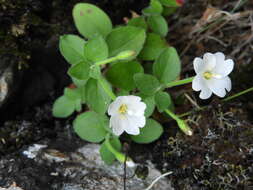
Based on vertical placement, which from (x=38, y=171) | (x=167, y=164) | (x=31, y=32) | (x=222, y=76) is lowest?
(x=167, y=164)

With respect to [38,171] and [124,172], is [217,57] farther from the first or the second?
Result: [38,171]

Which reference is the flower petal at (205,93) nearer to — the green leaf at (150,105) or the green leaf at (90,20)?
the green leaf at (150,105)

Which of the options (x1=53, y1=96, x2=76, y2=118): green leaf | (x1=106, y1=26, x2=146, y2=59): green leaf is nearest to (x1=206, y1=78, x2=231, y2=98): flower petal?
(x1=106, y1=26, x2=146, y2=59): green leaf

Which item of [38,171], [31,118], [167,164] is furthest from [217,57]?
[31,118]

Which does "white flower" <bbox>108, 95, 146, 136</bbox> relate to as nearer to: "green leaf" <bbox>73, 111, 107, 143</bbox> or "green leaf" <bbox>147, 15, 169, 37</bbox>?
"green leaf" <bbox>73, 111, 107, 143</bbox>

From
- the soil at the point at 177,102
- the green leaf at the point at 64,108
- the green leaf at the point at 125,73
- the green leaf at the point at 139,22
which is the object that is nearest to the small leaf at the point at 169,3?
the green leaf at the point at 139,22

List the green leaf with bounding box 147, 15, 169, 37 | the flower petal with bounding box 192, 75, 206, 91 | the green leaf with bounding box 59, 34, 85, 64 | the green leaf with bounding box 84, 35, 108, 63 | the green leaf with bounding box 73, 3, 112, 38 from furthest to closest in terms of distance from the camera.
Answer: the green leaf with bounding box 147, 15, 169, 37, the green leaf with bounding box 73, 3, 112, 38, the green leaf with bounding box 59, 34, 85, 64, the green leaf with bounding box 84, 35, 108, 63, the flower petal with bounding box 192, 75, 206, 91
